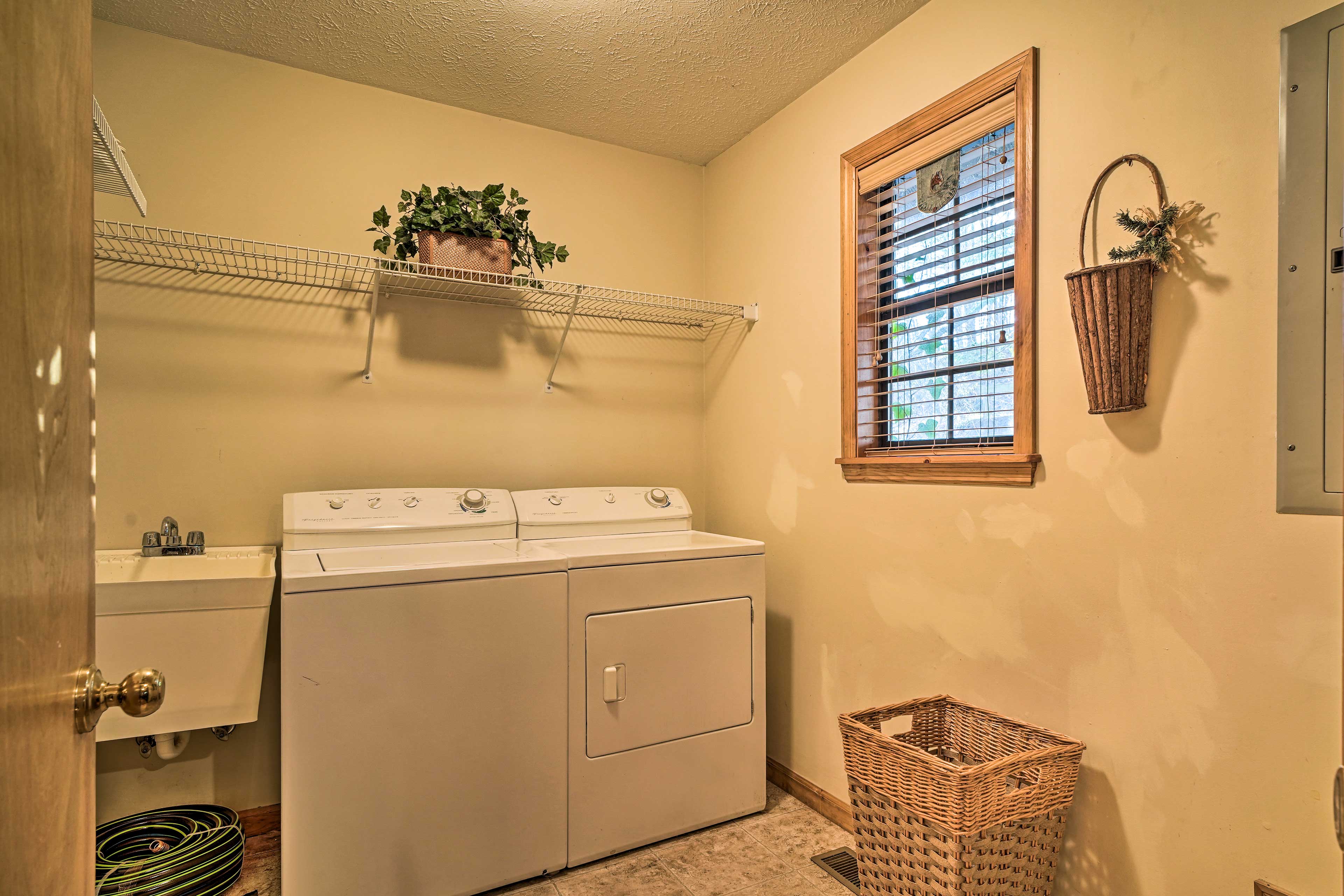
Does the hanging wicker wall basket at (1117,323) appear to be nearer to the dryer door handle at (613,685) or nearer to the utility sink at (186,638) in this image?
the dryer door handle at (613,685)

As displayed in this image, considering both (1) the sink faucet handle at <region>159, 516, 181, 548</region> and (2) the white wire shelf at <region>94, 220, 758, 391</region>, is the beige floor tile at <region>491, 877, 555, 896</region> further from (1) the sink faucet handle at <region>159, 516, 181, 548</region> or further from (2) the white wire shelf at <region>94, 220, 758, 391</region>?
(2) the white wire shelf at <region>94, 220, 758, 391</region>

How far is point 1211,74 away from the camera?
1380 millimetres

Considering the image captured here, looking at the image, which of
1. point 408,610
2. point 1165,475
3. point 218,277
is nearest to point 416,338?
point 218,277

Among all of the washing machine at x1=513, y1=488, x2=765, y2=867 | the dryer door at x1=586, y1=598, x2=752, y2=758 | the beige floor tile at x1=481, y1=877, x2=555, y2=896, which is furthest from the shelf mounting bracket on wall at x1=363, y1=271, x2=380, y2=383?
the beige floor tile at x1=481, y1=877, x2=555, y2=896

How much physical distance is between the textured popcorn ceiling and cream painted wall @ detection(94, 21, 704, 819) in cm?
12

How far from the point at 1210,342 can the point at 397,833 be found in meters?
2.05

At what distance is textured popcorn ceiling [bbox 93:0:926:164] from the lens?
79.0 inches

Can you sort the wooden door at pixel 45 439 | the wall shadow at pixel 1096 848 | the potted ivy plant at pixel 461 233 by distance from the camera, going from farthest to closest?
1. the potted ivy plant at pixel 461 233
2. the wall shadow at pixel 1096 848
3. the wooden door at pixel 45 439

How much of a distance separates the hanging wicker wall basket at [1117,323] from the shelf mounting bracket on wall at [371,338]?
190cm

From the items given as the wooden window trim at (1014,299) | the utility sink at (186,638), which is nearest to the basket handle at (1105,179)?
the wooden window trim at (1014,299)

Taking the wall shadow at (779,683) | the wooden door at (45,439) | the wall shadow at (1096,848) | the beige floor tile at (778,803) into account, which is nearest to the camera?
the wooden door at (45,439)

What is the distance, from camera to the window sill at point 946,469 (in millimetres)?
1739

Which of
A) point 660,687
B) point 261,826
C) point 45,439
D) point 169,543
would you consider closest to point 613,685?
point 660,687

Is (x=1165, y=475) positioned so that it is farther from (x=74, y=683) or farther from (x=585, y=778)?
(x=74, y=683)
